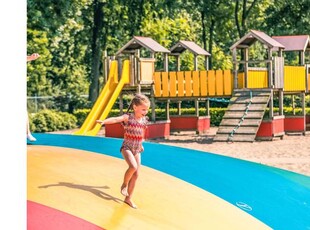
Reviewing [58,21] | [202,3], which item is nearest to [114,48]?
[202,3]

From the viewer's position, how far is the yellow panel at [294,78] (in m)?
24.7

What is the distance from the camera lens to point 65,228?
3967 mm

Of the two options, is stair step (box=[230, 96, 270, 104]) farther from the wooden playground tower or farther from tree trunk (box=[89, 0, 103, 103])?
tree trunk (box=[89, 0, 103, 103])

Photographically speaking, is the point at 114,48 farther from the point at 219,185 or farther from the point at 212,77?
the point at 219,185

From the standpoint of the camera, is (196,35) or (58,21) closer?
(58,21)

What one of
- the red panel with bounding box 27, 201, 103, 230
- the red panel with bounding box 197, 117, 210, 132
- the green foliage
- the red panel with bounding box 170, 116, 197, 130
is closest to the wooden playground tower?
the red panel with bounding box 170, 116, 197, 130

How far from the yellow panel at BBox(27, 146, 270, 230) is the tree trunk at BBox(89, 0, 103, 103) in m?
32.0

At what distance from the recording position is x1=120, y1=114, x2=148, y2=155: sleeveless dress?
175 inches

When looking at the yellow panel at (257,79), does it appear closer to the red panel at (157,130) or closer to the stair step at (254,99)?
the stair step at (254,99)

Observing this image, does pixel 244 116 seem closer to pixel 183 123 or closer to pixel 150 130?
pixel 150 130

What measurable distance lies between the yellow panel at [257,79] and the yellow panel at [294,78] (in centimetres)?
129

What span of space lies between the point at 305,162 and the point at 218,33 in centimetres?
3231

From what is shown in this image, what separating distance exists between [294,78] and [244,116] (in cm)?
386
